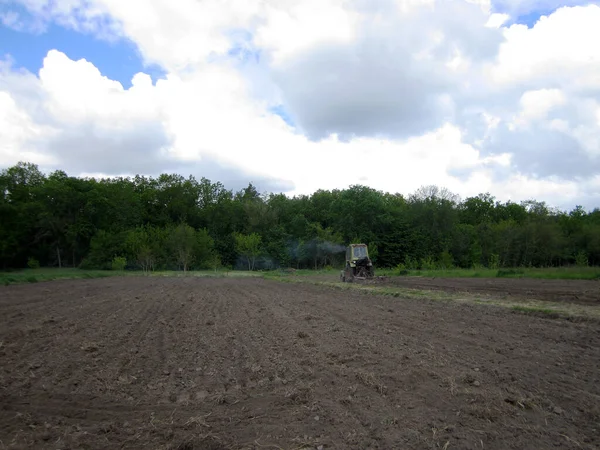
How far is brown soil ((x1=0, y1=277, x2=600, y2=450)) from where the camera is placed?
14.9 ft

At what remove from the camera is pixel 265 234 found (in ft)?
242

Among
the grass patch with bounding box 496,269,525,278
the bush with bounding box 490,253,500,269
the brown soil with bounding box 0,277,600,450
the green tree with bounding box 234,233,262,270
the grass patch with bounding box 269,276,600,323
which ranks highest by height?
the green tree with bounding box 234,233,262,270

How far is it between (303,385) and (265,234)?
67.8m

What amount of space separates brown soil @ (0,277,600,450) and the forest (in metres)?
43.7

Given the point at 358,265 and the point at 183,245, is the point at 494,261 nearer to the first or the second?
the point at 358,265

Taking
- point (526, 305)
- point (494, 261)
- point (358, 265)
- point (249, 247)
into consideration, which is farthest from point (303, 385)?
point (249, 247)

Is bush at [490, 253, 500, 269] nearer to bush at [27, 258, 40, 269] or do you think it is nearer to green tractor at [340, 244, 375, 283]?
green tractor at [340, 244, 375, 283]

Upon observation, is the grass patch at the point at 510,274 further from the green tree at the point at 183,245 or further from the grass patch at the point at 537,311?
the green tree at the point at 183,245

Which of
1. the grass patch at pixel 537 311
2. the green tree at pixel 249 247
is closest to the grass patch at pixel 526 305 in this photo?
the grass patch at pixel 537 311

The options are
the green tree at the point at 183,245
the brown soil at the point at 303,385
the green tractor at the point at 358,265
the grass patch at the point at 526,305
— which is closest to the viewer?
the brown soil at the point at 303,385

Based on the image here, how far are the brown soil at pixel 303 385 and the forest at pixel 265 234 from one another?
4372 cm

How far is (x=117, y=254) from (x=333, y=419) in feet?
206

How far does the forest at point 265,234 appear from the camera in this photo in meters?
58.7

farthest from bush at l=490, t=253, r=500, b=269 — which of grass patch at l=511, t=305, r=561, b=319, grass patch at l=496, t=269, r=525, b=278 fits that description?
grass patch at l=511, t=305, r=561, b=319
